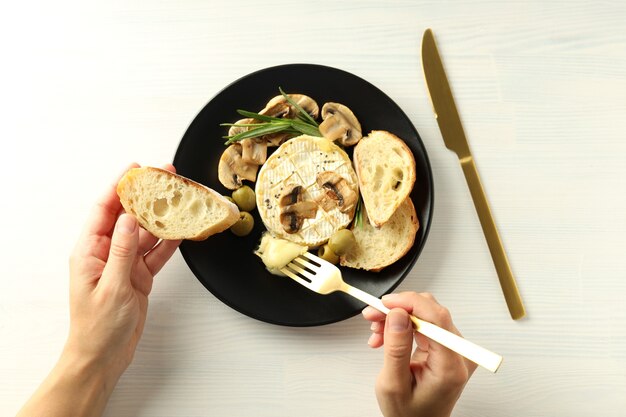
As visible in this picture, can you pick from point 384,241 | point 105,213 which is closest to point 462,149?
point 384,241

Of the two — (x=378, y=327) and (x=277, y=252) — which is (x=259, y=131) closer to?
(x=277, y=252)

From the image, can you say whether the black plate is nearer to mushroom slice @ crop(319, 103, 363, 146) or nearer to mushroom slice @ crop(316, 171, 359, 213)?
mushroom slice @ crop(319, 103, 363, 146)

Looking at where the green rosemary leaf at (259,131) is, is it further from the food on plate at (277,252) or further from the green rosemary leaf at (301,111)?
the food on plate at (277,252)

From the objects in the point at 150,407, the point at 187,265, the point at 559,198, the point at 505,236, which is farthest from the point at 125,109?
the point at 559,198

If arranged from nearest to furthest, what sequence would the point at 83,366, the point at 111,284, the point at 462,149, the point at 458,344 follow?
the point at 458,344 < the point at 111,284 < the point at 83,366 < the point at 462,149

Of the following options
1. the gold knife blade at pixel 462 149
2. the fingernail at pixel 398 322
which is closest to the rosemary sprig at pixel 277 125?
the gold knife blade at pixel 462 149

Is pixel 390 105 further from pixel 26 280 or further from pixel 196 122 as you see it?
pixel 26 280
